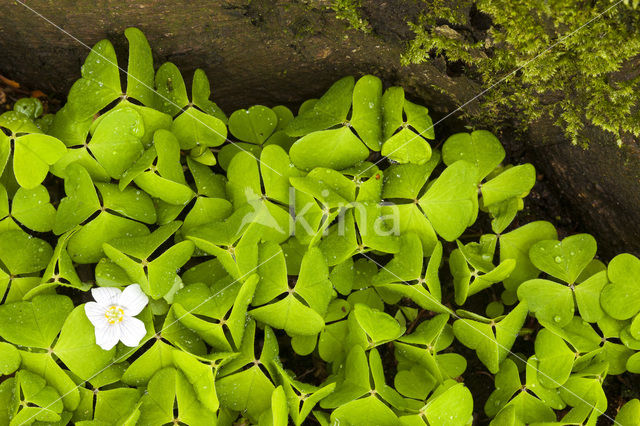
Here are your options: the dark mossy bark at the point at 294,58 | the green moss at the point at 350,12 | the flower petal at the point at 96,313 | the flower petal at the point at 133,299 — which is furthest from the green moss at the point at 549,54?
the flower petal at the point at 96,313

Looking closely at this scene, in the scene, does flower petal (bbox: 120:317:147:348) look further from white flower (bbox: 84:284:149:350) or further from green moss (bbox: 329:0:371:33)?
green moss (bbox: 329:0:371:33)

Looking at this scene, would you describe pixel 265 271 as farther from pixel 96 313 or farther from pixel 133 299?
pixel 96 313

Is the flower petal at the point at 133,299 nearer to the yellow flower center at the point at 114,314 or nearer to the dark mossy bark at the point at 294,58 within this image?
the yellow flower center at the point at 114,314

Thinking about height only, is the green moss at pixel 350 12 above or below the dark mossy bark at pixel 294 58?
above

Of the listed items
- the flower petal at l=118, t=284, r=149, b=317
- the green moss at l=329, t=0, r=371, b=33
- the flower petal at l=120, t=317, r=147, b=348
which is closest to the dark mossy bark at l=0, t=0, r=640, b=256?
the green moss at l=329, t=0, r=371, b=33

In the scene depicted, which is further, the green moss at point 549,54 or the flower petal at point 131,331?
the flower petal at point 131,331

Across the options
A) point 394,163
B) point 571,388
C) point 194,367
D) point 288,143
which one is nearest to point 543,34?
point 394,163
